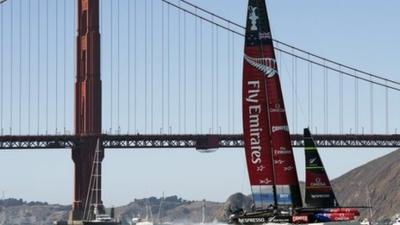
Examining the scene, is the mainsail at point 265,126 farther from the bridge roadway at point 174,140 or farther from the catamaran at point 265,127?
the bridge roadway at point 174,140

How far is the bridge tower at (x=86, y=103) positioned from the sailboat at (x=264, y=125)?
191 ft

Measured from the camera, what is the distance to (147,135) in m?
104

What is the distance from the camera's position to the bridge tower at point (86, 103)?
99.7m

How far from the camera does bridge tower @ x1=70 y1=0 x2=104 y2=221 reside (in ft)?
327

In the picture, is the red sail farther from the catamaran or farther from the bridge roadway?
the bridge roadway

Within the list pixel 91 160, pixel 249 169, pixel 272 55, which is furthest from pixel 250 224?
pixel 91 160

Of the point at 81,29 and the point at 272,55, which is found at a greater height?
the point at 81,29

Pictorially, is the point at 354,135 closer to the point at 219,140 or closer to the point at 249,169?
the point at 219,140

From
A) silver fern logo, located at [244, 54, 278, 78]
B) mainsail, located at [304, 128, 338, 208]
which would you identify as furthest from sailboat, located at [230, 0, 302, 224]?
mainsail, located at [304, 128, 338, 208]

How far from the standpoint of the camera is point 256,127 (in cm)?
4156

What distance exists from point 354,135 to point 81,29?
22460 millimetres

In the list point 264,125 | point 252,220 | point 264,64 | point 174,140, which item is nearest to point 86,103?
point 174,140

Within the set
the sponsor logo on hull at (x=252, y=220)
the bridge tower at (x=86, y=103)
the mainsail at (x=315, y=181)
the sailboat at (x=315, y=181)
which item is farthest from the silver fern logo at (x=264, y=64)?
the bridge tower at (x=86, y=103)

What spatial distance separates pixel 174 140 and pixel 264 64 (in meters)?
63.2
